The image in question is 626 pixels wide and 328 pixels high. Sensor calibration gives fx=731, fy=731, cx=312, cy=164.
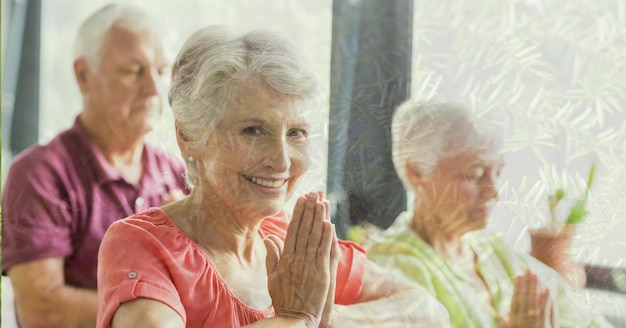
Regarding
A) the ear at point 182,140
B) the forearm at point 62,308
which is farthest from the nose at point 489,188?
the forearm at point 62,308

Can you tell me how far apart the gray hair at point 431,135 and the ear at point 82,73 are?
0.39 metres

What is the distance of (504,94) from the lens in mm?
863

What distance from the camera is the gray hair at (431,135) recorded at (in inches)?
33.7

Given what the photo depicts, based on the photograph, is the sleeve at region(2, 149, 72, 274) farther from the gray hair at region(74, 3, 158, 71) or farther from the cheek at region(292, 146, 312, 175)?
the cheek at region(292, 146, 312, 175)

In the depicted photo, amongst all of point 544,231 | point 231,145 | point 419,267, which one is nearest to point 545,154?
point 544,231

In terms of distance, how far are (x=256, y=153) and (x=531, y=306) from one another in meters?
0.36

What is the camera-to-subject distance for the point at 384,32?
886mm

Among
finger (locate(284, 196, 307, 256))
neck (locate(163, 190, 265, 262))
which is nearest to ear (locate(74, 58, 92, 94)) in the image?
neck (locate(163, 190, 265, 262))

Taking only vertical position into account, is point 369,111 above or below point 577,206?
above

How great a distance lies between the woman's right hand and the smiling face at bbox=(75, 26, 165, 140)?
0.23 metres

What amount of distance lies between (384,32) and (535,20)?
18 cm

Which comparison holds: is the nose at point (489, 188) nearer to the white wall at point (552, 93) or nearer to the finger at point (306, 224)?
the white wall at point (552, 93)

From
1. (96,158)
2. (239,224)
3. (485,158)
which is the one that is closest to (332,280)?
(239,224)

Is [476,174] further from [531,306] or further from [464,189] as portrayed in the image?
[531,306]
